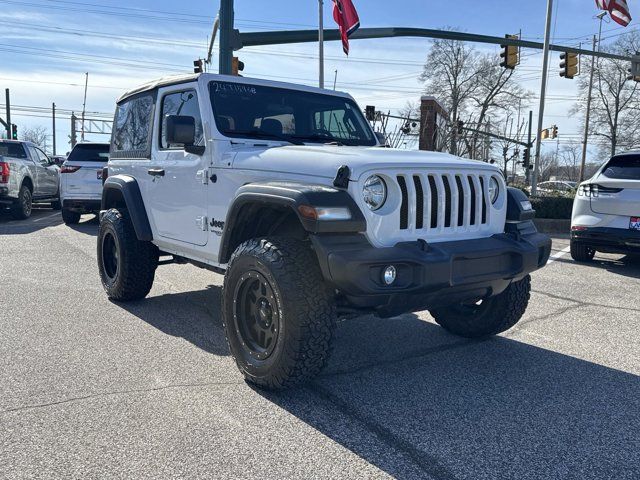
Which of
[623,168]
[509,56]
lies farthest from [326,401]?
[509,56]

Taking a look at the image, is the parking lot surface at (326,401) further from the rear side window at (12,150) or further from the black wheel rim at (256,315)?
the rear side window at (12,150)

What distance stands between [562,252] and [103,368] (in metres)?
8.67

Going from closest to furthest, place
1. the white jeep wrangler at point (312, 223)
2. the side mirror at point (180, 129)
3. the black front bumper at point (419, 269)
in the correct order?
the black front bumper at point (419, 269)
the white jeep wrangler at point (312, 223)
the side mirror at point (180, 129)

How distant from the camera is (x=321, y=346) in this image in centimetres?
321

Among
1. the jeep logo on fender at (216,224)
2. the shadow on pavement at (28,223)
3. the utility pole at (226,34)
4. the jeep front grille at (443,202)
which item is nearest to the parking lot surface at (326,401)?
the jeep logo on fender at (216,224)

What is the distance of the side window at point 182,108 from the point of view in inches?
176

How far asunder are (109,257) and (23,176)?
880cm

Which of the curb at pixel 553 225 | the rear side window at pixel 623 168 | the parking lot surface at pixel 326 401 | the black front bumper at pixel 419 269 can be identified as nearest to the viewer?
the parking lot surface at pixel 326 401

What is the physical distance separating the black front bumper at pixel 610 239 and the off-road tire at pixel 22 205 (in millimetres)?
11563

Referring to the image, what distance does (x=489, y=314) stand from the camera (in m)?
4.39

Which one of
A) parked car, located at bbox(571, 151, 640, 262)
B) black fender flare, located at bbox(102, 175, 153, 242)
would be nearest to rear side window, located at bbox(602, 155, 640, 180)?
parked car, located at bbox(571, 151, 640, 262)

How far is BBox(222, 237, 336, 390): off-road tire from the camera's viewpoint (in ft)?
10.3

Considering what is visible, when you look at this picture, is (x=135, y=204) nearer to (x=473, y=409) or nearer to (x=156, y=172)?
(x=156, y=172)

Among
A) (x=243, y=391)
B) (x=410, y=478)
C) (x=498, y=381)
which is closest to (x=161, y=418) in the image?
(x=243, y=391)
